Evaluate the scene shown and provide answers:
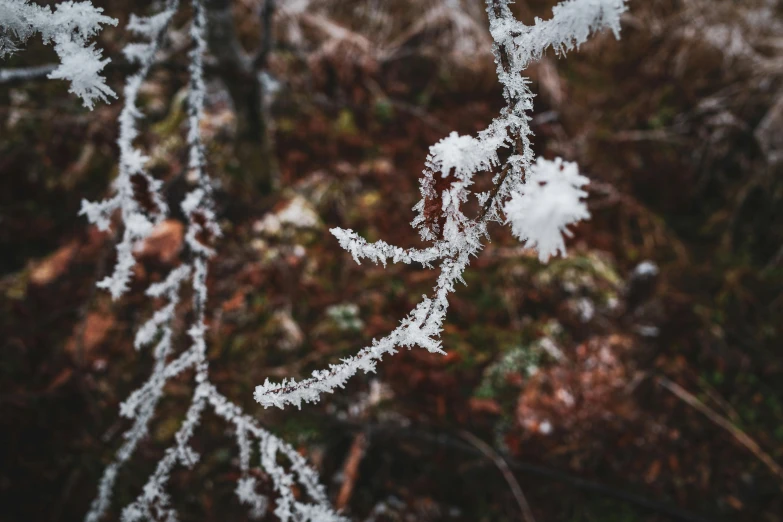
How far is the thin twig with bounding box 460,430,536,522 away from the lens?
1.58 meters

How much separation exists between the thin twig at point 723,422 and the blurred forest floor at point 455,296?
12mm

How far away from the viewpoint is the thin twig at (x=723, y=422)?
5.55 feet

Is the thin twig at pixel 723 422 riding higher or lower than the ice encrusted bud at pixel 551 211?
higher

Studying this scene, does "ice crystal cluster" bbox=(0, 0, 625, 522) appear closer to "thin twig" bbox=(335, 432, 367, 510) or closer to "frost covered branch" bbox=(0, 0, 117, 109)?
"frost covered branch" bbox=(0, 0, 117, 109)

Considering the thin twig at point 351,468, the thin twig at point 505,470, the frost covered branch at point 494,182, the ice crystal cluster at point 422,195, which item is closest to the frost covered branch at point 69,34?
the ice crystal cluster at point 422,195

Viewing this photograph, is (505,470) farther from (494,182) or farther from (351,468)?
(494,182)

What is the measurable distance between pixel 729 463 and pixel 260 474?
6.16 ft

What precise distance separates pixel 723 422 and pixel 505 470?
0.99 metres

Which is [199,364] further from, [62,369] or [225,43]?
[225,43]

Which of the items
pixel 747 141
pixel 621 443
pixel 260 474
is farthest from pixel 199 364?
pixel 747 141

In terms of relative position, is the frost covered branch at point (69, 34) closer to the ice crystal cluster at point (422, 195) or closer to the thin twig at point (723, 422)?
the ice crystal cluster at point (422, 195)

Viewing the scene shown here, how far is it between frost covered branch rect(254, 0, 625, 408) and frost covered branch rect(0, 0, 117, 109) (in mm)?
437

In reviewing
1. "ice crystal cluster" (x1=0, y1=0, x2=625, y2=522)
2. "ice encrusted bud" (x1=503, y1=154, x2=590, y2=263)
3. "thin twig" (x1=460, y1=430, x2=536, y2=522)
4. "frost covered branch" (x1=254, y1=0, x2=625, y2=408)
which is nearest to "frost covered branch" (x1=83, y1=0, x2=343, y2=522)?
"ice crystal cluster" (x1=0, y1=0, x2=625, y2=522)

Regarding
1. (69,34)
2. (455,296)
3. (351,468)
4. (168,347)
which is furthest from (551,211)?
(455,296)
